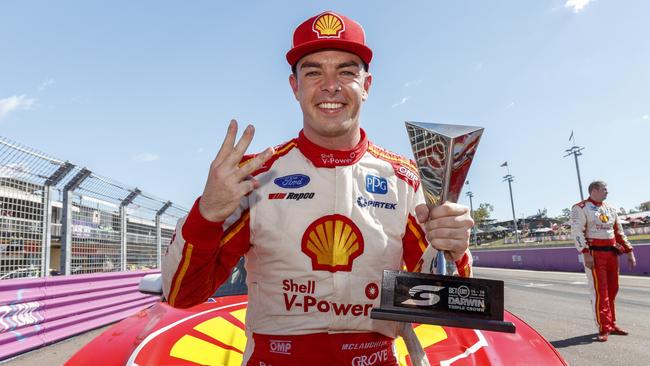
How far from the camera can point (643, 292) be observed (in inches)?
378

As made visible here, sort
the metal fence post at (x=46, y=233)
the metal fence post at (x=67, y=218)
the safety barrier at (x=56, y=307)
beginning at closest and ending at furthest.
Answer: the safety barrier at (x=56, y=307) → the metal fence post at (x=46, y=233) → the metal fence post at (x=67, y=218)

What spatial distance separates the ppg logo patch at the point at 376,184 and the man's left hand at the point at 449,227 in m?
0.47

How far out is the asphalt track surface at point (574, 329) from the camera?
4.69 metres

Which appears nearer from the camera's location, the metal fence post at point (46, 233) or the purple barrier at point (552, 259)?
the metal fence post at point (46, 233)

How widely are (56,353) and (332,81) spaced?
5610mm

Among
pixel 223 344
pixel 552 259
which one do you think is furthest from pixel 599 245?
pixel 552 259

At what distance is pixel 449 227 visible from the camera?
4.12 ft

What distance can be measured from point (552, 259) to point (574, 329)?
15408 mm

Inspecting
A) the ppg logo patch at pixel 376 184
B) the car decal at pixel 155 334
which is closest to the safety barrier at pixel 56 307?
the car decal at pixel 155 334

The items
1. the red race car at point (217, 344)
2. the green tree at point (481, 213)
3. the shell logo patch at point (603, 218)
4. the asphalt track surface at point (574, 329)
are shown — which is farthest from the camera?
the green tree at point (481, 213)

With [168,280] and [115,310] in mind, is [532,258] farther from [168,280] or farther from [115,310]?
[168,280]

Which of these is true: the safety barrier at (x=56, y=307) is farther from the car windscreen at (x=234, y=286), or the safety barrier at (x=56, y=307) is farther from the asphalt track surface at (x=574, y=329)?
the car windscreen at (x=234, y=286)

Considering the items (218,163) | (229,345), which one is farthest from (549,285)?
(218,163)

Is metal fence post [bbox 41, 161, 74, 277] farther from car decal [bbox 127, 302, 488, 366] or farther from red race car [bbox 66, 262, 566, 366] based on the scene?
car decal [bbox 127, 302, 488, 366]
